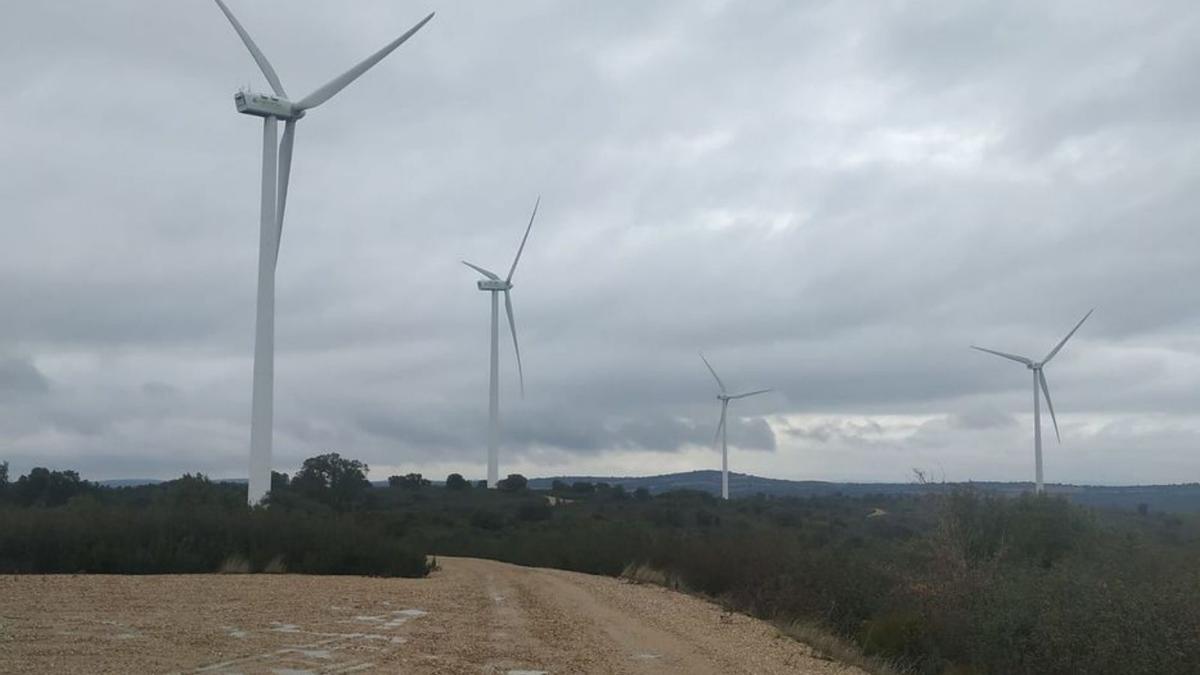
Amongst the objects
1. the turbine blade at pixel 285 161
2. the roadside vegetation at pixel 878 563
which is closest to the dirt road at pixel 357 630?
the roadside vegetation at pixel 878 563

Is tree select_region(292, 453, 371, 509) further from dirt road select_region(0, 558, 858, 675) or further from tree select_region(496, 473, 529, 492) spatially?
dirt road select_region(0, 558, 858, 675)

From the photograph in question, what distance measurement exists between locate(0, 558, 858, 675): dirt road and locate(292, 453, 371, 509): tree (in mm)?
49216

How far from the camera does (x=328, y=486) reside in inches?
3393

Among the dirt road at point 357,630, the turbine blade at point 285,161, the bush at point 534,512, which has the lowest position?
the dirt road at point 357,630

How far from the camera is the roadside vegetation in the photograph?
21359mm

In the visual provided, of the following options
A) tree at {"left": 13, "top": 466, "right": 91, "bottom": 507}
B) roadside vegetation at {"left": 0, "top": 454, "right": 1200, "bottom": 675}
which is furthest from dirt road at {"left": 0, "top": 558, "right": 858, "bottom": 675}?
tree at {"left": 13, "top": 466, "right": 91, "bottom": 507}

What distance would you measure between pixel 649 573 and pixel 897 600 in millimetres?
14794

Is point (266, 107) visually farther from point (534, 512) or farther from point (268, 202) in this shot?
point (534, 512)

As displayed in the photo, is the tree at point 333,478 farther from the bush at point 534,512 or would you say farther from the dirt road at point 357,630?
the dirt road at point 357,630

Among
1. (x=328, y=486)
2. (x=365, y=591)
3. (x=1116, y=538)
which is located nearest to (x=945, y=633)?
(x=1116, y=538)

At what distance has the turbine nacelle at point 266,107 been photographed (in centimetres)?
4619

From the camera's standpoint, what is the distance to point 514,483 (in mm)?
120125

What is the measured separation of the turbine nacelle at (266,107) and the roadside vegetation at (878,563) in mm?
14292

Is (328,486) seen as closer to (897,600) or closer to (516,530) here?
(516,530)
